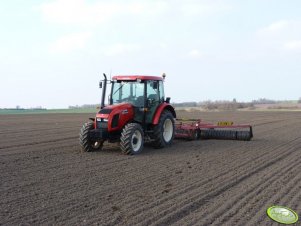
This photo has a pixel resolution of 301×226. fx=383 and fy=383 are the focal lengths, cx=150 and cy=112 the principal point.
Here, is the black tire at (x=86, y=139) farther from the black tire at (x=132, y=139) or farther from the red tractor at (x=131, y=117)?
the black tire at (x=132, y=139)

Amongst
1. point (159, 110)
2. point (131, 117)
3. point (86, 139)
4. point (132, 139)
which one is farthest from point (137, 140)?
point (86, 139)

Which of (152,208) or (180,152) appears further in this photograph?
(180,152)

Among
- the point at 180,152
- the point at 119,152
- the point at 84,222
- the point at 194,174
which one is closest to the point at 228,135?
the point at 180,152

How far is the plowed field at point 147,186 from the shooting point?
4.87 m

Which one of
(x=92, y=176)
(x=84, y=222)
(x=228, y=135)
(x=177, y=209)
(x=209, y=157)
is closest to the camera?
(x=84, y=222)

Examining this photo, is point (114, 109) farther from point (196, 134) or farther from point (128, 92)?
point (196, 134)

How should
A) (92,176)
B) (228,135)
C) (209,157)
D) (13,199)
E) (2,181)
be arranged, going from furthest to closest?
(228,135), (209,157), (92,176), (2,181), (13,199)

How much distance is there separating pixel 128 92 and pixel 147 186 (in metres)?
4.50

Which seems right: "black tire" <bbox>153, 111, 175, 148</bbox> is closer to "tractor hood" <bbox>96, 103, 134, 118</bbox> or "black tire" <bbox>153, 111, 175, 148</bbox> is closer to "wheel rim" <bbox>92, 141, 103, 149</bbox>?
"tractor hood" <bbox>96, 103, 134, 118</bbox>

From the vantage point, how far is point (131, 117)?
10164mm

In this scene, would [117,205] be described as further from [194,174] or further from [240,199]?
[194,174]

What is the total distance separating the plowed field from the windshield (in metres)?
1.39

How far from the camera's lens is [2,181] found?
6625 mm

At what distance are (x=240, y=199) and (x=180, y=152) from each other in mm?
4607
